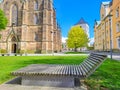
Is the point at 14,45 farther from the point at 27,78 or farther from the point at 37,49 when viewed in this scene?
the point at 27,78

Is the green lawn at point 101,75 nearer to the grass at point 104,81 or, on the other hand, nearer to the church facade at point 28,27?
the grass at point 104,81

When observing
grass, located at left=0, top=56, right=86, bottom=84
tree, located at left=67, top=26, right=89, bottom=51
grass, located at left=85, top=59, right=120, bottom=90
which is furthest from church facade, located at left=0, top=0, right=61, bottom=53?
grass, located at left=85, top=59, right=120, bottom=90

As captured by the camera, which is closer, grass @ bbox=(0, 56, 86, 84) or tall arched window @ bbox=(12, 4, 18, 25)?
grass @ bbox=(0, 56, 86, 84)

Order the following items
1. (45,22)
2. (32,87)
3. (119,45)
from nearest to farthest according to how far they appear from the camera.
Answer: (32,87), (119,45), (45,22)

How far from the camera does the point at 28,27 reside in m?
48.2

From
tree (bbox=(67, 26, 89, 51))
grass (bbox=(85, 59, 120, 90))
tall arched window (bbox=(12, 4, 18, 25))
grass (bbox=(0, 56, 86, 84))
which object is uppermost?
tall arched window (bbox=(12, 4, 18, 25))

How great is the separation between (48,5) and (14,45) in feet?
49.1

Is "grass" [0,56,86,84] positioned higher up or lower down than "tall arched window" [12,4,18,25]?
lower down

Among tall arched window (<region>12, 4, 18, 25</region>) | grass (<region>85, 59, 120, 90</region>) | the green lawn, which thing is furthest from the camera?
tall arched window (<region>12, 4, 18, 25</region>)

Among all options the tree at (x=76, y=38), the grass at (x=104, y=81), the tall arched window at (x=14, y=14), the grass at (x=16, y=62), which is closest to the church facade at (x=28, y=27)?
the tall arched window at (x=14, y=14)

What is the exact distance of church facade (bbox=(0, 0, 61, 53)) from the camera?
4644 cm

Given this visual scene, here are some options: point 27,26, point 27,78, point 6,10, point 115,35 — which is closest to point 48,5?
point 27,26

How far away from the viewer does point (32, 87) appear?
584 centimetres

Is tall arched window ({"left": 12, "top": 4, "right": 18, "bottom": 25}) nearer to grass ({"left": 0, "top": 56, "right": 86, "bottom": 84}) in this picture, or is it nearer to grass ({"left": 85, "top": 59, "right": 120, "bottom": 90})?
grass ({"left": 0, "top": 56, "right": 86, "bottom": 84})
